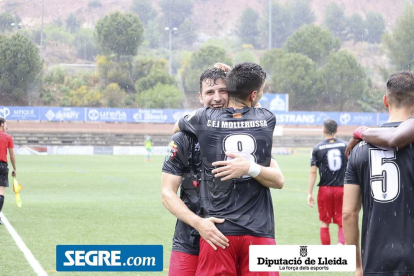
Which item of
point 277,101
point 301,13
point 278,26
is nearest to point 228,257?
point 277,101

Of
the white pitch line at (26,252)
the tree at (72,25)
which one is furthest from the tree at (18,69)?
the tree at (72,25)

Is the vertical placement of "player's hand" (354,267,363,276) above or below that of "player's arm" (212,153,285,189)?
below

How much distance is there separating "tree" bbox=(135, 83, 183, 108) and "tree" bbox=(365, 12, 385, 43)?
87299 millimetres

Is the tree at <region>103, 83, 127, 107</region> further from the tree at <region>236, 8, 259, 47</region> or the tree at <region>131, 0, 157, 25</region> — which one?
the tree at <region>236, 8, 259, 47</region>

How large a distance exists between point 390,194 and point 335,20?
484 feet

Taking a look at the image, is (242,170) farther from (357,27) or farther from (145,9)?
(357,27)

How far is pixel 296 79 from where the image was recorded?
79.8 metres

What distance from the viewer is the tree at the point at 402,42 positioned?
3479 inches

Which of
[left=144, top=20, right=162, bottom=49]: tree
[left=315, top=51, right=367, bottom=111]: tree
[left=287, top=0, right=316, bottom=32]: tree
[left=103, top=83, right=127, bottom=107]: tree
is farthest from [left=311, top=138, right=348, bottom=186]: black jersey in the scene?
[left=287, top=0, right=316, bottom=32]: tree

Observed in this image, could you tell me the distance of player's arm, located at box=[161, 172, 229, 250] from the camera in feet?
10.8

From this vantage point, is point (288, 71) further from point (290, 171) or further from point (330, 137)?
point (330, 137)

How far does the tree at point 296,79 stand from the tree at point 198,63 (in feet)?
24.9

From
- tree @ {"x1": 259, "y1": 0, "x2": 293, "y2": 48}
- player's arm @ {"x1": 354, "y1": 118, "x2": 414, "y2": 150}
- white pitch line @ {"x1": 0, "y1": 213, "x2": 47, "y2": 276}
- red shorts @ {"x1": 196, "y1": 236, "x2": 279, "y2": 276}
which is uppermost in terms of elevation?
tree @ {"x1": 259, "y1": 0, "x2": 293, "y2": 48}

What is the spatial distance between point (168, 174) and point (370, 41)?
506 ft
